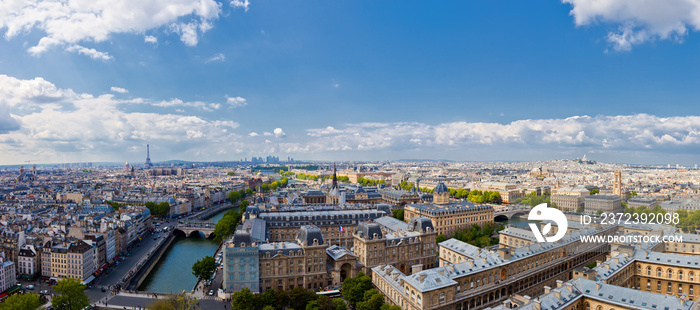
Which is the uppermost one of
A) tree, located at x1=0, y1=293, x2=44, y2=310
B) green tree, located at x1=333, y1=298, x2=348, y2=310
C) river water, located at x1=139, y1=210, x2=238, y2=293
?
tree, located at x1=0, y1=293, x2=44, y2=310

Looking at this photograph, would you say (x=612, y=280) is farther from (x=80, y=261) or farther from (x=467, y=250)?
(x=80, y=261)

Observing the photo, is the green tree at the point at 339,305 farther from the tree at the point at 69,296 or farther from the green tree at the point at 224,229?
the green tree at the point at 224,229

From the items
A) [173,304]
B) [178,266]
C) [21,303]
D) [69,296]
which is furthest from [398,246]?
[21,303]

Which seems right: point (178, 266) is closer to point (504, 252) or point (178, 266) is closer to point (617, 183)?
point (504, 252)

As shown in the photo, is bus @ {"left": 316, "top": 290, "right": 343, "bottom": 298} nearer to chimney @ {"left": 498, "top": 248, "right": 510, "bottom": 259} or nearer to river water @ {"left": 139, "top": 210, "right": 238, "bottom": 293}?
chimney @ {"left": 498, "top": 248, "right": 510, "bottom": 259}

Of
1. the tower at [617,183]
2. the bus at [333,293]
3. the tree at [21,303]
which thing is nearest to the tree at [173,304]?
the tree at [21,303]

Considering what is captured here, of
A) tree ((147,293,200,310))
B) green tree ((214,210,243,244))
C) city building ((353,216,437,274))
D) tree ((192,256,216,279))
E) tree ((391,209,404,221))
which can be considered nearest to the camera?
tree ((147,293,200,310))

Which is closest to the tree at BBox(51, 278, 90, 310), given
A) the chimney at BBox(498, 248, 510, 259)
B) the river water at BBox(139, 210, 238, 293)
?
the river water at BBox(139, 210, 238, 293)

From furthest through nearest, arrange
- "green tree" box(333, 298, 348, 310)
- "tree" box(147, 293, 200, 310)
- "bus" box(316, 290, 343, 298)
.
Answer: "bus" box(316, 290, 343, 298) → "green tree" box(333, 298, 348, 310) → "tree" box(147, 293, 200, 310)
